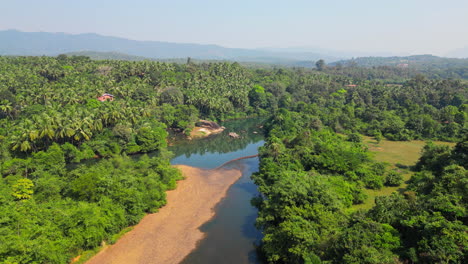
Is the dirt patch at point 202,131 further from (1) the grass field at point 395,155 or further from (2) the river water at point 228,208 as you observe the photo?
(1) the grass field at point 395,155

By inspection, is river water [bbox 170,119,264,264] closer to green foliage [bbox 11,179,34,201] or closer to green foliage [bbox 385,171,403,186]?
green foliage [bbox 385,171,403,186]

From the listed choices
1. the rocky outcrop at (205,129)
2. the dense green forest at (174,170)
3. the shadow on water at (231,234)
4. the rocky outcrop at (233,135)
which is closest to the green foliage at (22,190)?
the dense green forest at (174,170)

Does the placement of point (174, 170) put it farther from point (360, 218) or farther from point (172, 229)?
point (360, 218)

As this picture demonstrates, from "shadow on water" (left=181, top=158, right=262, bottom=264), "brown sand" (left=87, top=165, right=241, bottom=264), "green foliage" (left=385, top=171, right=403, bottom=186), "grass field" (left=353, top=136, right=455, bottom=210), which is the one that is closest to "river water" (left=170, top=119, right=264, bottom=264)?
"shadow on water" (left=181, top=158, right=262, bottom=264)

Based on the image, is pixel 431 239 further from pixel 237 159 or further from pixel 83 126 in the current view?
pixel 83 126

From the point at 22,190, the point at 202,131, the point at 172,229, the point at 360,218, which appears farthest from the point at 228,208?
the point at 202,131

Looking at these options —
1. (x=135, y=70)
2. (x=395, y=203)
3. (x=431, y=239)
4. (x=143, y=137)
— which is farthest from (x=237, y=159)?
(x=135, y=70)
